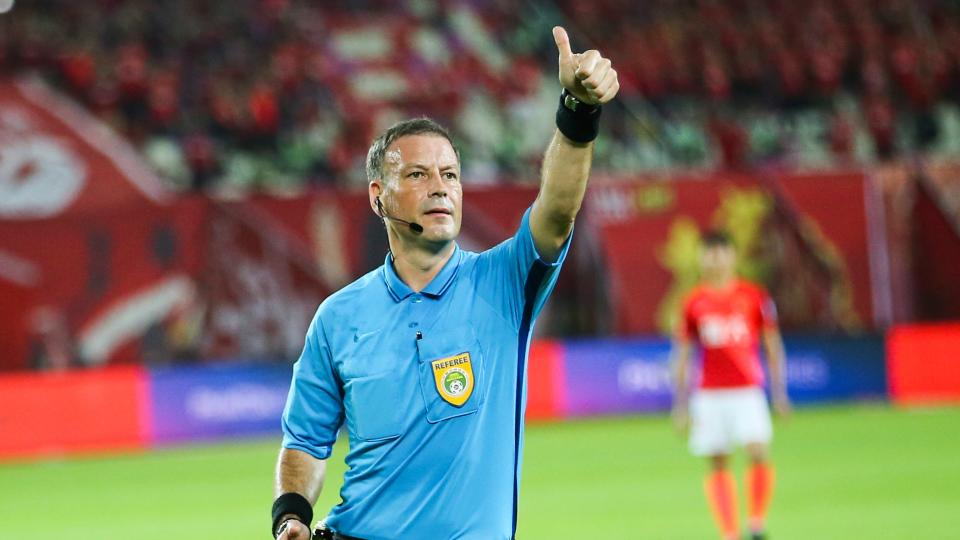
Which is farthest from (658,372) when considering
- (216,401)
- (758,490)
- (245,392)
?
(758,490)

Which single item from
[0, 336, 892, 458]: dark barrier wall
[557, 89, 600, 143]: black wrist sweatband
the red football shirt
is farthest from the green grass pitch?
[557, 89, 600, 143]: black wrist sweatband

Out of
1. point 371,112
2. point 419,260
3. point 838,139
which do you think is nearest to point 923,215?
point 838,139

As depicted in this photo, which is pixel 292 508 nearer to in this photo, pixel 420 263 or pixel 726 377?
pixel 420 263

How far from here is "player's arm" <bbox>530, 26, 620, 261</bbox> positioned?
133 inches

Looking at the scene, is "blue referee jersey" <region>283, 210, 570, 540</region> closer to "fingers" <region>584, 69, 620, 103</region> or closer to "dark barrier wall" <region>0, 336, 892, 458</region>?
"fingers" <region>584, 69, 620, 103</region>

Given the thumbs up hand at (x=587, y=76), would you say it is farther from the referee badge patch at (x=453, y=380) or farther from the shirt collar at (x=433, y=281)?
the referee badge patch at (x=453, y=380)

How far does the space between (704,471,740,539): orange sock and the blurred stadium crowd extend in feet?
33.5

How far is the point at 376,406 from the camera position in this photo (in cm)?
A: 374

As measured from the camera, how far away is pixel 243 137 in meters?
20.9

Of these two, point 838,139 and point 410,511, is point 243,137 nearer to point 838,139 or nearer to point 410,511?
point 838,139

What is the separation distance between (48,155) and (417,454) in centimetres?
1515

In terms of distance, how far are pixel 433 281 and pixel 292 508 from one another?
724 mm

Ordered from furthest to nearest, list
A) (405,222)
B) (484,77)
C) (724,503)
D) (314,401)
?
(484,77)
(724,503)
(314,401)
(405,222)

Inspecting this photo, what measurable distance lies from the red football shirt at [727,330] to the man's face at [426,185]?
6324 millimetres
